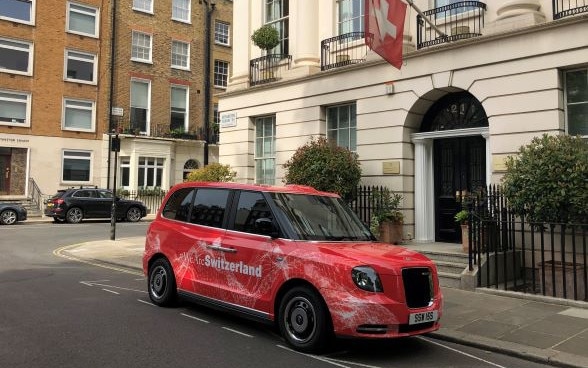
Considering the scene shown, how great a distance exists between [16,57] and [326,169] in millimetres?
24923

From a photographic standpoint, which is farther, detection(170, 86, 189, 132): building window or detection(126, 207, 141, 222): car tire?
detection(170, 86, 189, 132): building window

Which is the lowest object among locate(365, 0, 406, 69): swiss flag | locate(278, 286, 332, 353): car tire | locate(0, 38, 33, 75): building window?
locate(278, 286, 332, 353): car tire

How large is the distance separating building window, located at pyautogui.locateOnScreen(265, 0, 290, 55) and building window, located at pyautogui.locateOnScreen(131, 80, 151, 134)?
18.3 m

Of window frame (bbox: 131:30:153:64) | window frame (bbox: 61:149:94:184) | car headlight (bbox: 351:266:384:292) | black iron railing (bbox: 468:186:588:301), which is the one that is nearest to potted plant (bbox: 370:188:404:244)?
black iron railing (bbox: 468:186:588:301)

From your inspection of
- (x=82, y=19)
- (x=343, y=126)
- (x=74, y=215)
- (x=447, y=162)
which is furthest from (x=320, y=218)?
(x=82, y=19)

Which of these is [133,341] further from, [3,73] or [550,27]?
[3,73]

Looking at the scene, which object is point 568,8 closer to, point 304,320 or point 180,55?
point 304,320

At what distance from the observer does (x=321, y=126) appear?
15.2 m

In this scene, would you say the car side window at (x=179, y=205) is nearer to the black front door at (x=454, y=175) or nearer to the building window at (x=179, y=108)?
the black front door at (x=454, y=175)

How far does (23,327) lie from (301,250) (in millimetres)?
3709

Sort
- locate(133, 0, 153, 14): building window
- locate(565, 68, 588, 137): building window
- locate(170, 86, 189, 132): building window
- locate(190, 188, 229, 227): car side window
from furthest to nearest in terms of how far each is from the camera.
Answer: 1. locate(170, 86, 189, 132): building window
2. locate(133, 0, 153, 14): building window
3. locate(565, 68, 588, 137): building window
4. locate(190, 188, 229, 227): car side window

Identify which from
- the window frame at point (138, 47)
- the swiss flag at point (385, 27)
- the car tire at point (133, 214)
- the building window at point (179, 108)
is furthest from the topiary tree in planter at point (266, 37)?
the building window at point (179, 108)

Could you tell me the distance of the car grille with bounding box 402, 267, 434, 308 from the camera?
580 centimetres

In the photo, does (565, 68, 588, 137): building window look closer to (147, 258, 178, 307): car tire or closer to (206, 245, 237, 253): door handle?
(206, 245, 237, 253): door handle
